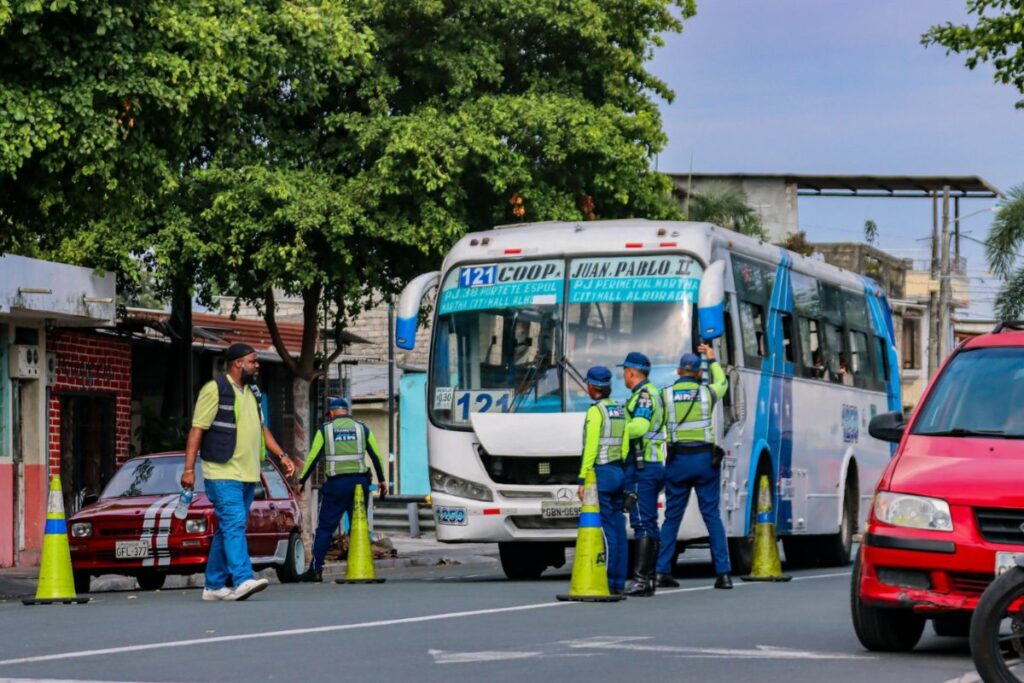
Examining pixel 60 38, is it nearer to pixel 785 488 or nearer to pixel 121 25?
pixel 121 25

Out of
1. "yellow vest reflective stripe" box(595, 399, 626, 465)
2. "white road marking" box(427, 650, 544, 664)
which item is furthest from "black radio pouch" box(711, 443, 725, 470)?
"white road marking" box(427, 650, 544, 664)

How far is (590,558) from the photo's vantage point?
49.2 ft

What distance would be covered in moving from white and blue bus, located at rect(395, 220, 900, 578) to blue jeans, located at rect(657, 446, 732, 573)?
4.58 ft

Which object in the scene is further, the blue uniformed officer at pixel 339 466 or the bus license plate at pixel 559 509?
the blue uniformed officer at pixel 339 466

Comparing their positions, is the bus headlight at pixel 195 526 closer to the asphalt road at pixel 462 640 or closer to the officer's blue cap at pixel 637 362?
the asphalt road at pixel 462 640

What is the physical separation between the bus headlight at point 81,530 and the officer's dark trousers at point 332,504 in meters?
2.25

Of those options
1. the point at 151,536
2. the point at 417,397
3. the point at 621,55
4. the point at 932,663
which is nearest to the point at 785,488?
the point at 151,536

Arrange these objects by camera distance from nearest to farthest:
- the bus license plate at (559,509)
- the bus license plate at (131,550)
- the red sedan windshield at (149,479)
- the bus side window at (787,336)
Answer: the bus license plate at (559,509) → the bus license plate at (131,550) → the red sedan windshield at (149,479) → the bus side window at (787,336)

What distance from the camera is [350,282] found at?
2606 cm

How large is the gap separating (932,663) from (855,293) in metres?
14.8

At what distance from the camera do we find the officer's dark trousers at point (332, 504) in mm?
20203

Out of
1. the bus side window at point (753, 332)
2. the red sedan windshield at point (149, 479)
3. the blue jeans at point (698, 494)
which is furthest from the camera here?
the red sedan windshield at point (149, 479)

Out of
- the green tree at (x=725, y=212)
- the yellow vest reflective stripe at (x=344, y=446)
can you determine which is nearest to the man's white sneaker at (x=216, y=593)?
the yellow vest reflective stripe at (x=344, y=446)

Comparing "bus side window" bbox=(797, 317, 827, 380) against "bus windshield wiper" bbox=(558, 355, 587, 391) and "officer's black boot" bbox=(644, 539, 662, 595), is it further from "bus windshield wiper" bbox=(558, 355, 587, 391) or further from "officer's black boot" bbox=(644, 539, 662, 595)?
"officer's black boot" bbox=(644, 539, 662, 595)
